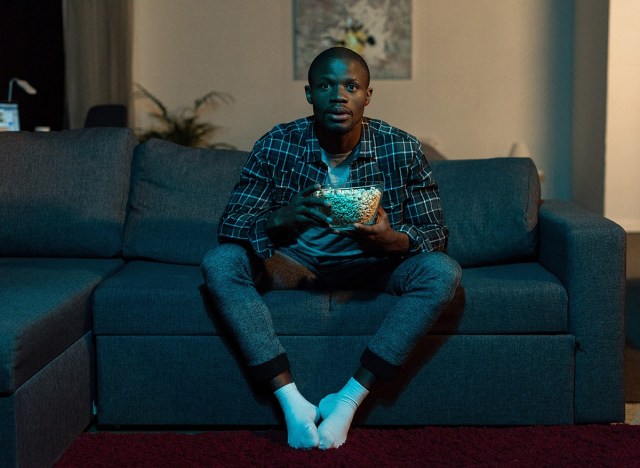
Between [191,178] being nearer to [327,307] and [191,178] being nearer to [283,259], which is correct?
[283,259]

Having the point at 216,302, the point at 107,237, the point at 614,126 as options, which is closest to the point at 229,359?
the point at 216,302

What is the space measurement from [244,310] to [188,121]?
14.0 feet

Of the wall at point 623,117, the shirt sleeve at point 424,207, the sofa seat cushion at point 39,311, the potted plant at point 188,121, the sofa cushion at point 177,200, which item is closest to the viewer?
the sofa seat cushion at point 39,311

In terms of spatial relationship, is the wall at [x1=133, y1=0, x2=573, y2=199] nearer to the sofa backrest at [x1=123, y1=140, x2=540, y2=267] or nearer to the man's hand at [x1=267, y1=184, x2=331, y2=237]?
the sofa backrest at [x1=123, y1=140, x2=540, y2=267]

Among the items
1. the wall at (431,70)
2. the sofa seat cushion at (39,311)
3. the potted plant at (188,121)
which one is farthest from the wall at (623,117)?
the sofa seat cushion at (39,311)

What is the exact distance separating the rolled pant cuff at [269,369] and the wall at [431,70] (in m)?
4.39

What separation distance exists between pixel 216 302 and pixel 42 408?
485mm

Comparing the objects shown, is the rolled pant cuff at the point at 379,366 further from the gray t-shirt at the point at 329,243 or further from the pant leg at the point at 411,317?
the gray t-shirt at the point at 329,243

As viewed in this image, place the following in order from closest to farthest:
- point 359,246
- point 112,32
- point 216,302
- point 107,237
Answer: point 216,302 → point 359,246 → point 107,237 → point 112,32

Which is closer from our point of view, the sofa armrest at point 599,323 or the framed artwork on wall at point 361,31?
the sofa armrest at point 599,323

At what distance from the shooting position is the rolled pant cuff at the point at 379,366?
6.60 ft

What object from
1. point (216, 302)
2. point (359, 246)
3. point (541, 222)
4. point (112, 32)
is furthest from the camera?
point (112, 32)

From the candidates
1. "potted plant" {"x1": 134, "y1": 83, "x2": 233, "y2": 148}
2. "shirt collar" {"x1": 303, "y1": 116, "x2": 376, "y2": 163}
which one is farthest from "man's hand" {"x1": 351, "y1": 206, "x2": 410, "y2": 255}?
"potted plant" {"x1": 134, "y1": 83, "x2": 233, "y2": 148}

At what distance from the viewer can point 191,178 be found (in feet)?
9.14
